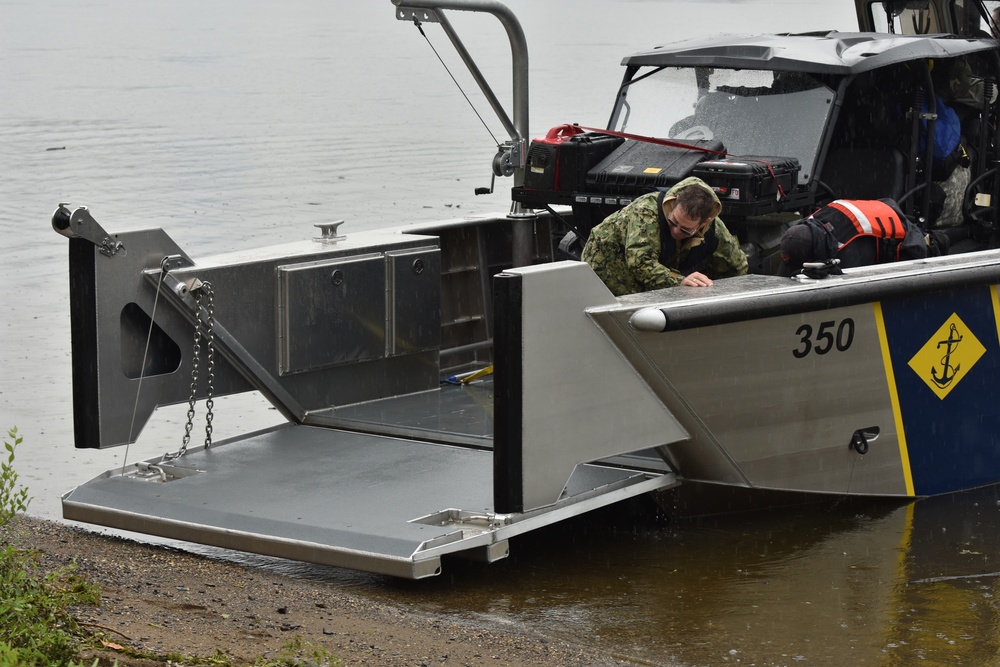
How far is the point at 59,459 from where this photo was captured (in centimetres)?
757

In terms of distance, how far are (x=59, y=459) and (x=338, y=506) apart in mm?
2202

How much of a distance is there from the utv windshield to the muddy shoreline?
303 cm

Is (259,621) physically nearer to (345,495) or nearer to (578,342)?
(345,495)

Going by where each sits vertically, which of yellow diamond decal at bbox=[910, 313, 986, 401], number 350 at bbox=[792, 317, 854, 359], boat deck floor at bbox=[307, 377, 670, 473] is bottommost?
boat deck floor at bbox=[307, 377, 670, 473]

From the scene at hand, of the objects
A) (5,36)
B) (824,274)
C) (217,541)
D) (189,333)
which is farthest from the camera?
(5,36)

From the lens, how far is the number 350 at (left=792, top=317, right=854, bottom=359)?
6180 mm

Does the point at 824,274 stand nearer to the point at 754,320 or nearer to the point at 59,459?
the point at 754,320

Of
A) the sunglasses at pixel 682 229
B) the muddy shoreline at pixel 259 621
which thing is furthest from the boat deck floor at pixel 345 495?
the sunglasses at pixel 682 229

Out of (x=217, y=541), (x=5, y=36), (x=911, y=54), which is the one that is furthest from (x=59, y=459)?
(x=5, y=36)

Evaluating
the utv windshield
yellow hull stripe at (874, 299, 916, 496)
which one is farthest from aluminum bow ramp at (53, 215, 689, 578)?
the utv windshield

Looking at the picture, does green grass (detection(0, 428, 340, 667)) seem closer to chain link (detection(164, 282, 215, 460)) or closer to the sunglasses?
chain link (detection(164, 282, 215, 460))

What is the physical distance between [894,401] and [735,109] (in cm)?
179

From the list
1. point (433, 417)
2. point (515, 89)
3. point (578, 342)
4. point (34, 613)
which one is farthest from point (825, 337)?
point (34, 613)

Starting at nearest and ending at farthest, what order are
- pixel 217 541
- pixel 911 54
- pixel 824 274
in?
pixel 217 541 < pixel 824 274 < pixel 911 54
